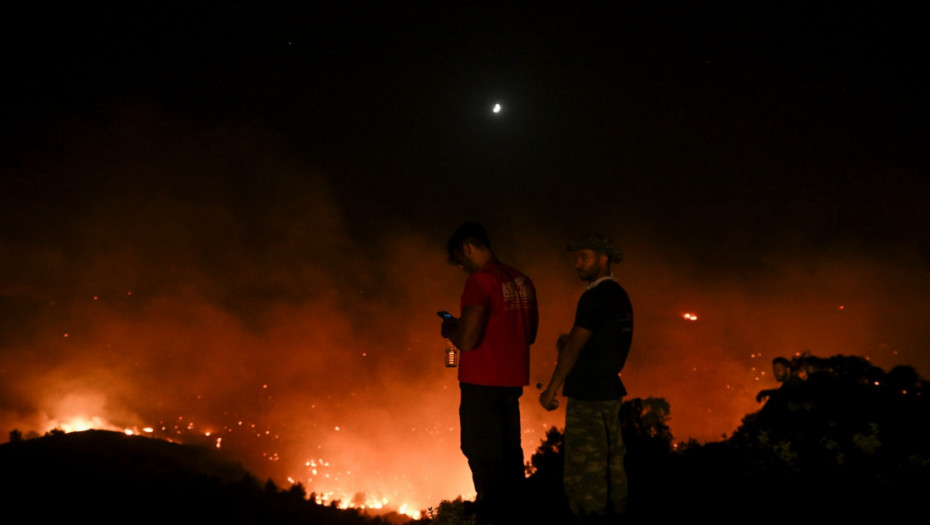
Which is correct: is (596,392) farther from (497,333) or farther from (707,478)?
(707,478)

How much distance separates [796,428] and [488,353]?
170 inches

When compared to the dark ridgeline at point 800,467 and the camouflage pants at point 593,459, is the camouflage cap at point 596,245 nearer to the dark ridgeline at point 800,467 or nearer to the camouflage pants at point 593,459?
the camouflage pants at point 593,459

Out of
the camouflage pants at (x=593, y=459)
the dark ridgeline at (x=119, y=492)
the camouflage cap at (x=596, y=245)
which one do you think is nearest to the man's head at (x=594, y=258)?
the camouflage cap at (x=596, y=245)

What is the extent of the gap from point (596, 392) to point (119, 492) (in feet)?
16.3

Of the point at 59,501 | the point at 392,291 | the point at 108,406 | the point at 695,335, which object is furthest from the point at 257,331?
the point at 695,335

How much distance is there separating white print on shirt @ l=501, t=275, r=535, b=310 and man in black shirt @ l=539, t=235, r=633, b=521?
392 mm

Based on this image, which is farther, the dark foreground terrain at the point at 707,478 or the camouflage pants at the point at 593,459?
the dark foreground terrain at the point at 707,478

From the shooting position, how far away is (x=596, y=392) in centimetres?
384

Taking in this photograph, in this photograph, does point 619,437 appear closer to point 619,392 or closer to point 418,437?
point 619,392

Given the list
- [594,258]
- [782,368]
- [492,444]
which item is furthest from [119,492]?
[782,368]

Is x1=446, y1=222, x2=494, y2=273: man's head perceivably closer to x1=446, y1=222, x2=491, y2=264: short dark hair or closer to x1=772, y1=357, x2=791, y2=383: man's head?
x1=446, y1=222, x2=491, y2=264: short dark hair

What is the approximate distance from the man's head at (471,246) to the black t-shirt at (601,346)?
0.80 meters

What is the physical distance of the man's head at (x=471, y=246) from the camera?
3.96m

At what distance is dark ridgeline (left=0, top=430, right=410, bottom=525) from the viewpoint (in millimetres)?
4820
